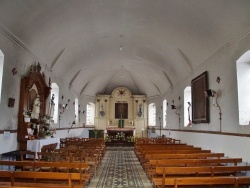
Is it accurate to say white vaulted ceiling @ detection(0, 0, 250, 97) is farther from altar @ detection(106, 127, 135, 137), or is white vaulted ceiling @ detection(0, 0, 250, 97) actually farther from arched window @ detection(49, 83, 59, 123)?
altar @ detection(106, 127, 135, 137)

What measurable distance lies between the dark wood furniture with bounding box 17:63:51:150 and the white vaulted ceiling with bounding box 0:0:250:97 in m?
0.97

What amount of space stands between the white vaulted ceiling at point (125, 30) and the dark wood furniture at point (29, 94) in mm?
965

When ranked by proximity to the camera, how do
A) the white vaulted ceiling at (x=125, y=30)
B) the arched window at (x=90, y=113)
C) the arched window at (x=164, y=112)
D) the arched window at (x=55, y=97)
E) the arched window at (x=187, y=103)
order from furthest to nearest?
1. the arched window at (x=90, y=113)
2. the arched window at (x=164, y=112)
3. the arched window at (x=55, y=97)
4. the arched window at (x=187, y=103)
5. the white vaulted ceiling at (x=125, y=30)

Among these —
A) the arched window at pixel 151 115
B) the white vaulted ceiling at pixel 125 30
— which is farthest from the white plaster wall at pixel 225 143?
the arched window at pixel 151 115

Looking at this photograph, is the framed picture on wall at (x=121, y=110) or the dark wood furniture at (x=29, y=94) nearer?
the dark wood furniture at (x=29, y=94)

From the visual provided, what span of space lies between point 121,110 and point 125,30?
13.6m

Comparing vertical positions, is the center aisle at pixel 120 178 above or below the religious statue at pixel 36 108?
below

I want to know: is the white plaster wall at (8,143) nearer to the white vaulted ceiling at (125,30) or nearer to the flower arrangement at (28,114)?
the flower arrangement at (28,114)

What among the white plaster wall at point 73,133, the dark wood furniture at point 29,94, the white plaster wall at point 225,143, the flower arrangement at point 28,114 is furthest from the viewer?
the white plaster wall at point 73,133

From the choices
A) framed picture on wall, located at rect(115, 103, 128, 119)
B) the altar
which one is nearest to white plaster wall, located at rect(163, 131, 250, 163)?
the altar

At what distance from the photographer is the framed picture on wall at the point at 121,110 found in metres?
24.8

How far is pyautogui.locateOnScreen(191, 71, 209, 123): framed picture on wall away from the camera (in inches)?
419

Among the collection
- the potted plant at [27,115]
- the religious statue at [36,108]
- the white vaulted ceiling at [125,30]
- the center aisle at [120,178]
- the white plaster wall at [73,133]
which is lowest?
the center aisle at [120,178]

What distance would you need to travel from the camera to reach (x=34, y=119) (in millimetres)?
10125
